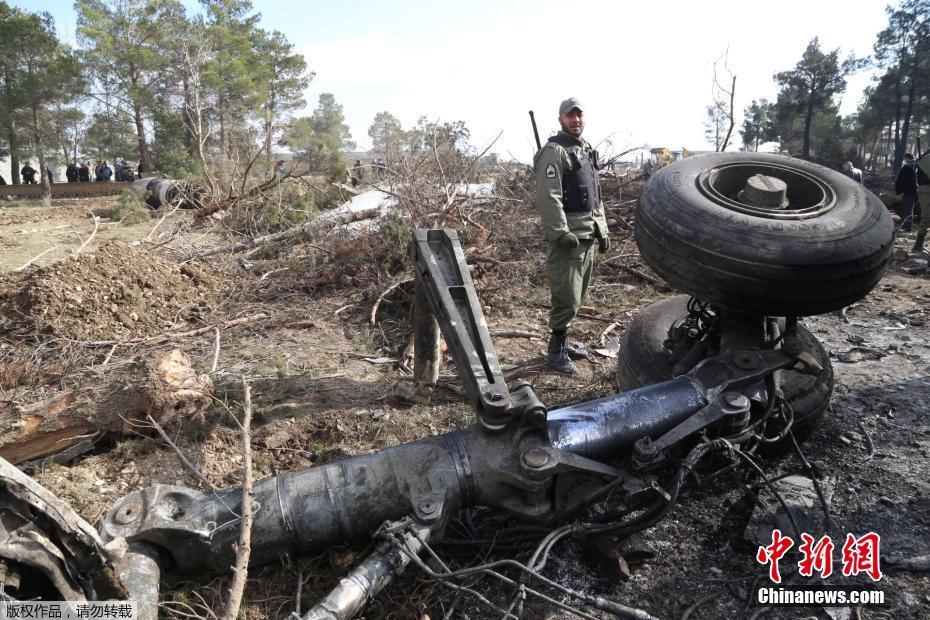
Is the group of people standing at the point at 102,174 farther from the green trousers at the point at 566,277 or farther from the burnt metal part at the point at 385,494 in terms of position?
the burnt metal part at the point at 385,494

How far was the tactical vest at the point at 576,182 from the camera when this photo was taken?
13.0 ft

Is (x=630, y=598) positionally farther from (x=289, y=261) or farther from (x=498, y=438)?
(x=289, y=261)

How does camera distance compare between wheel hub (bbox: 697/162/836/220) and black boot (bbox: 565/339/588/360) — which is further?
black boot (bbox: 565/339/588/360)

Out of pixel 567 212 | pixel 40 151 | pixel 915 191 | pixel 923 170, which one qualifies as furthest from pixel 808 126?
pixel 40 151

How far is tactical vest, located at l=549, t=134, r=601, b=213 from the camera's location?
396cm

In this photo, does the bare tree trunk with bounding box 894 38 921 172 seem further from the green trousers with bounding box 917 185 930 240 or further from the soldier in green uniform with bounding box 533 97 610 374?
the soldier in green uniform with bounding box 533 97 610 374

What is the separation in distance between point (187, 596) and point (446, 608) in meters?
0.95

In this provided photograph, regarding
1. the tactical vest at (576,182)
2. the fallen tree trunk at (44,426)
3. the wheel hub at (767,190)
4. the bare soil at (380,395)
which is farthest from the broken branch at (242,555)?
the tactical vest at (576,182)

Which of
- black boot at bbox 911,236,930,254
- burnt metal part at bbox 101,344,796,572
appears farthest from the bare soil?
black boot at bbox 911,236,930,254

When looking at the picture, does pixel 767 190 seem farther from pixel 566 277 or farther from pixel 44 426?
pixel 44 426

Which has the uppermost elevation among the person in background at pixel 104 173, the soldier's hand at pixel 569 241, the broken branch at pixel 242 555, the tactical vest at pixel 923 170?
the person in background at pixel 104 173

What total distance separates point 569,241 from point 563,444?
2.02 meters

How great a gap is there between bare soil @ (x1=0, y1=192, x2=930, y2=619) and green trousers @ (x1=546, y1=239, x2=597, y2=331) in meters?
0.46

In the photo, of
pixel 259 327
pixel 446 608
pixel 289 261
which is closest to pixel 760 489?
pixel 446 608
